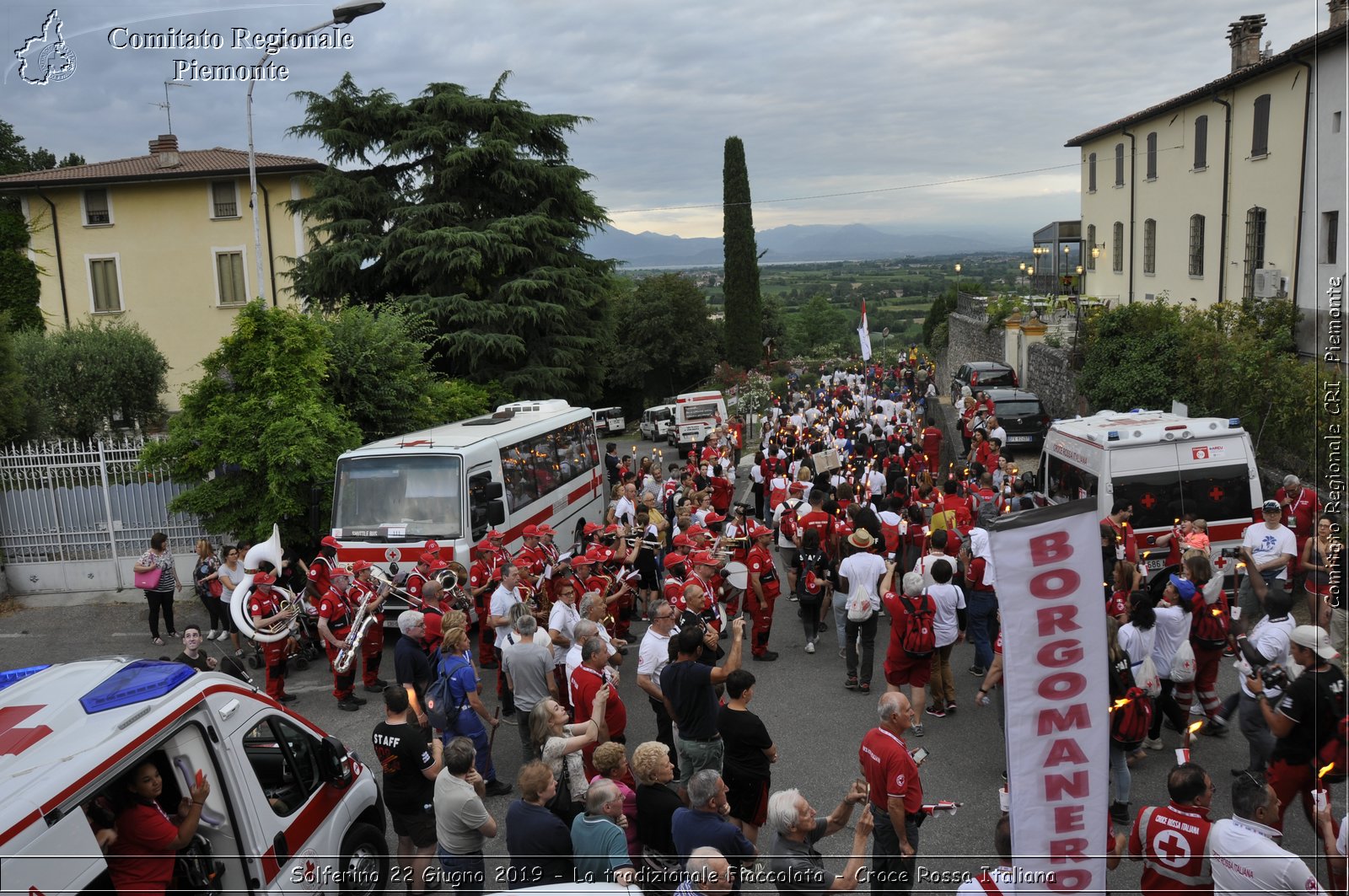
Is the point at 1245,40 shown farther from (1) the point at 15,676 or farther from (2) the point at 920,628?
(1) the point at 15,676

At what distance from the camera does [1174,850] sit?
14.7 feet

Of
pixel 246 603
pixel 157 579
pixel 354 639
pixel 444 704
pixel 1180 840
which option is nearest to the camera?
pixel 1180 840

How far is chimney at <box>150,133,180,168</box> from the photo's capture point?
98.5ft

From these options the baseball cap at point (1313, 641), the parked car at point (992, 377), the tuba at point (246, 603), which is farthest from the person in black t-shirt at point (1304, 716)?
the parked car at point (992, 377)

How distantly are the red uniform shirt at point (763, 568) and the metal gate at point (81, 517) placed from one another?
32.1 ft

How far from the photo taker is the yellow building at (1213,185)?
2178cm

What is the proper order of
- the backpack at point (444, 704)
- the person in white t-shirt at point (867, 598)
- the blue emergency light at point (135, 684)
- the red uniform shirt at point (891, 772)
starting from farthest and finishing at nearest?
the person in white t-shirt at point (867, 598)
the backpack at point (444, 704)
the red uniform shirt at point (891, 772)
the blue emergency light at point (135, 684)

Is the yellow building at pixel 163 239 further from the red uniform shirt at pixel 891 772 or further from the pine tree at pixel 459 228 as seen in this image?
the red uniform shirt at pixel 891 772

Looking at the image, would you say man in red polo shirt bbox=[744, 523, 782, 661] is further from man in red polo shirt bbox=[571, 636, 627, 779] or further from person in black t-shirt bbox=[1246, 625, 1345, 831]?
person in black t-shirt bbox=[1246, 625, 1345, 831]

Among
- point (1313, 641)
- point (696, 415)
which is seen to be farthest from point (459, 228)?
point (1313, 641)

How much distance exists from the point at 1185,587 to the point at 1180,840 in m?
3.41

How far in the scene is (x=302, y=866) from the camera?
16.6ft

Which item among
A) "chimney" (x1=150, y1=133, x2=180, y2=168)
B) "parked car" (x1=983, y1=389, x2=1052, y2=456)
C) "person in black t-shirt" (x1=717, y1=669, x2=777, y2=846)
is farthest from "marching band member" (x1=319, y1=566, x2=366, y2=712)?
"chimney" (x1=150, y1=133, x2=180, y2=168)

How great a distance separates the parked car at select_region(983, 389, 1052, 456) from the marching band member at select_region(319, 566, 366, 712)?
16703 mm
